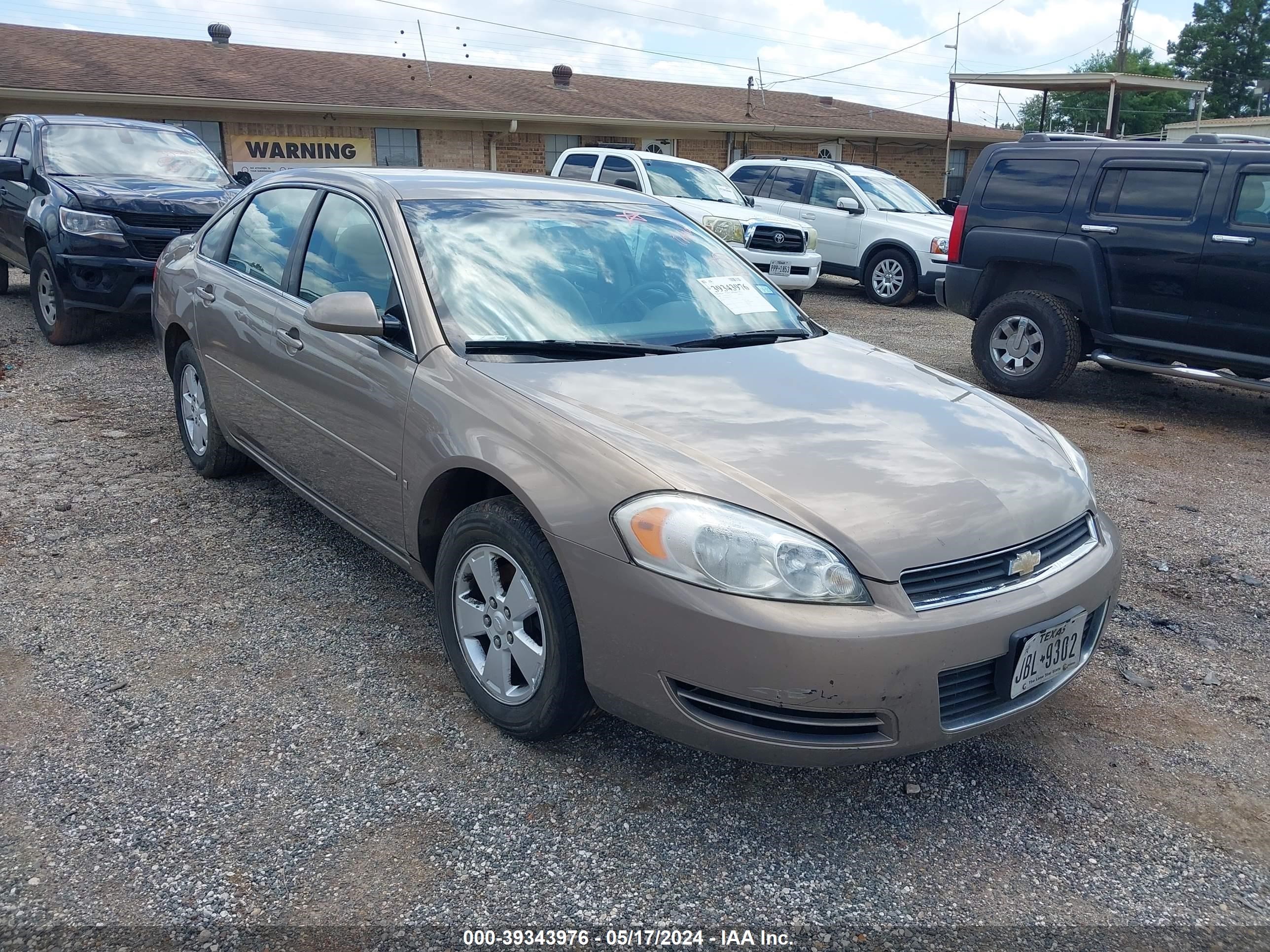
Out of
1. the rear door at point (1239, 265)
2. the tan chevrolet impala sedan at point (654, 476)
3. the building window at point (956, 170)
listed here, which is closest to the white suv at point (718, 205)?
the rear door at point (1239, 265)

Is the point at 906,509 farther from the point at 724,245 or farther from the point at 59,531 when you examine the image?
the point at 59,531

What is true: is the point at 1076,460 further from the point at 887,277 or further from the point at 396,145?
the point at 396,145

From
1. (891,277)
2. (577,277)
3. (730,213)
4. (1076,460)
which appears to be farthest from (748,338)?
(891,277)

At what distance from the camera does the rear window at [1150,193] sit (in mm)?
6992

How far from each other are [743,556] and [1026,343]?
6195 mm

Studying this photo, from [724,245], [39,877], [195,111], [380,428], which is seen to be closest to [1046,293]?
[724,245]

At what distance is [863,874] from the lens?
8.48 ft

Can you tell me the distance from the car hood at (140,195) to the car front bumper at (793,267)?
5.70 metres

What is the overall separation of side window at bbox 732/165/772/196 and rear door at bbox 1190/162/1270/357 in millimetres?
8219

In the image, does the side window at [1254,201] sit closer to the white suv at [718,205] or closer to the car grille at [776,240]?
the white suv at [718,205]

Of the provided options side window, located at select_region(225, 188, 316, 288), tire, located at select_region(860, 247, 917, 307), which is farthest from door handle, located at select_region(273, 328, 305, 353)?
tire, located at select_region(860, 247, 917, 307)

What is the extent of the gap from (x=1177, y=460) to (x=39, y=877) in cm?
637

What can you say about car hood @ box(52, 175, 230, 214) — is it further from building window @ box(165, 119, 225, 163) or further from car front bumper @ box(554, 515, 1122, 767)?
building window @ box(165, 119, 225, 163)

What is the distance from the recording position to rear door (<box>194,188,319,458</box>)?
13.9 ft
